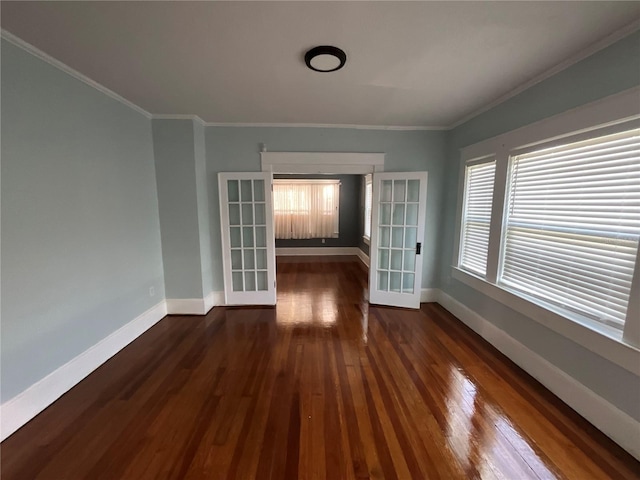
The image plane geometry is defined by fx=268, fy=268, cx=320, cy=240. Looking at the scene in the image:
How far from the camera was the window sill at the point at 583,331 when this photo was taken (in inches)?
64.2

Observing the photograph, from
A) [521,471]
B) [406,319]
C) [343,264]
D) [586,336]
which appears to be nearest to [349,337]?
[406,319]

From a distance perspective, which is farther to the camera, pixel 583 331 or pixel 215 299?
pixel 215 299

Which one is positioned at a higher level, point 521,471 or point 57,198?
point 57,198

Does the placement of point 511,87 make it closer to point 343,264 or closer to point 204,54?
point 204,54

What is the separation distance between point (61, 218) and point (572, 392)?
13.2 ft

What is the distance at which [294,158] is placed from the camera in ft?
12.2

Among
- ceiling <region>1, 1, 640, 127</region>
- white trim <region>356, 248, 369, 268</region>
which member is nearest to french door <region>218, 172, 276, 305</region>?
ceiling <region>1, 1, 640, 127</region>

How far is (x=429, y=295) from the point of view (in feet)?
13.2

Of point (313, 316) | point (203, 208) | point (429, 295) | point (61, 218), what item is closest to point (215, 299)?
point (203, 208)

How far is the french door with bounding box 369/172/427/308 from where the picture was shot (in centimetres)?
369

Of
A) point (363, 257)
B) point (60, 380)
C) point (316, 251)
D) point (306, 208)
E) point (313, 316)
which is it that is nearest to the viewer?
point (60, 380)

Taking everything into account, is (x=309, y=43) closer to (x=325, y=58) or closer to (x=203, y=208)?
(x=325, y=58)

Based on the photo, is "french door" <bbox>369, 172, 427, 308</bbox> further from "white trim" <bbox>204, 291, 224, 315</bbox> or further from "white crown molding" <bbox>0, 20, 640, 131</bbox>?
"white trim" <bbox>204, 291, 224, 315</bbox>

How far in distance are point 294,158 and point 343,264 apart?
141 inches
